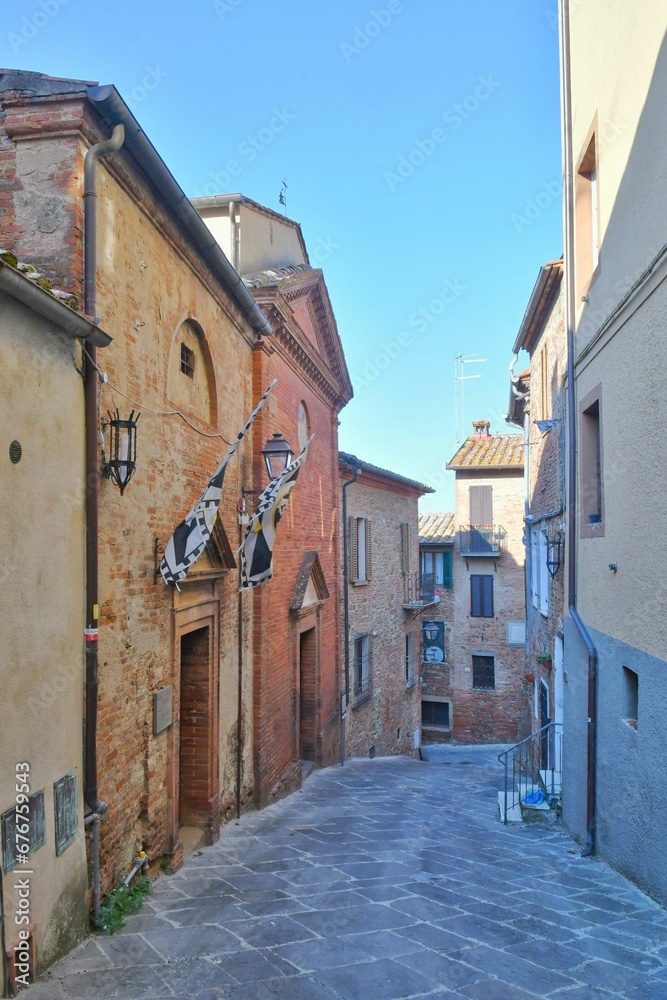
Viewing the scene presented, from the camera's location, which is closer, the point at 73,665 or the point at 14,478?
the point at 14,478

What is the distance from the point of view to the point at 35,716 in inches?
167

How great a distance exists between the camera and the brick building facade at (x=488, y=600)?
25781 millimetres

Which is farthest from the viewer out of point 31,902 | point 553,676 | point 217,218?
point 553,676

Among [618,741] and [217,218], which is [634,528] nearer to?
[618,741]

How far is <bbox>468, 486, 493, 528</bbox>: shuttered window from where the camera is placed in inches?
1036

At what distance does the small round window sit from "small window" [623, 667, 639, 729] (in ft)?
22.7

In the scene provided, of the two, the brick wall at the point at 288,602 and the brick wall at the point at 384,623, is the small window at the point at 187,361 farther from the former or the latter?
the brick wall at the point at 384,623

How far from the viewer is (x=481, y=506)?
86.6ft

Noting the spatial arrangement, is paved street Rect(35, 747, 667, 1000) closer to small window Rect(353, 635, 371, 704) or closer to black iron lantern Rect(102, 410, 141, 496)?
black iron lantern Rect(102, 410, 141, 496)

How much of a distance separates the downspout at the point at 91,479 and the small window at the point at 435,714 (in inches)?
906

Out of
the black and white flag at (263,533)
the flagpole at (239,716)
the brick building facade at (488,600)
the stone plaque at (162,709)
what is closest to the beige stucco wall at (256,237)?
the black and white flag at (263,533)

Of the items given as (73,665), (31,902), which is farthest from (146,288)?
(31,902)

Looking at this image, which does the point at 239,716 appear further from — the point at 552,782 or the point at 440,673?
the point at 440,673

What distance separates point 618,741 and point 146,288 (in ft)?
20.3
